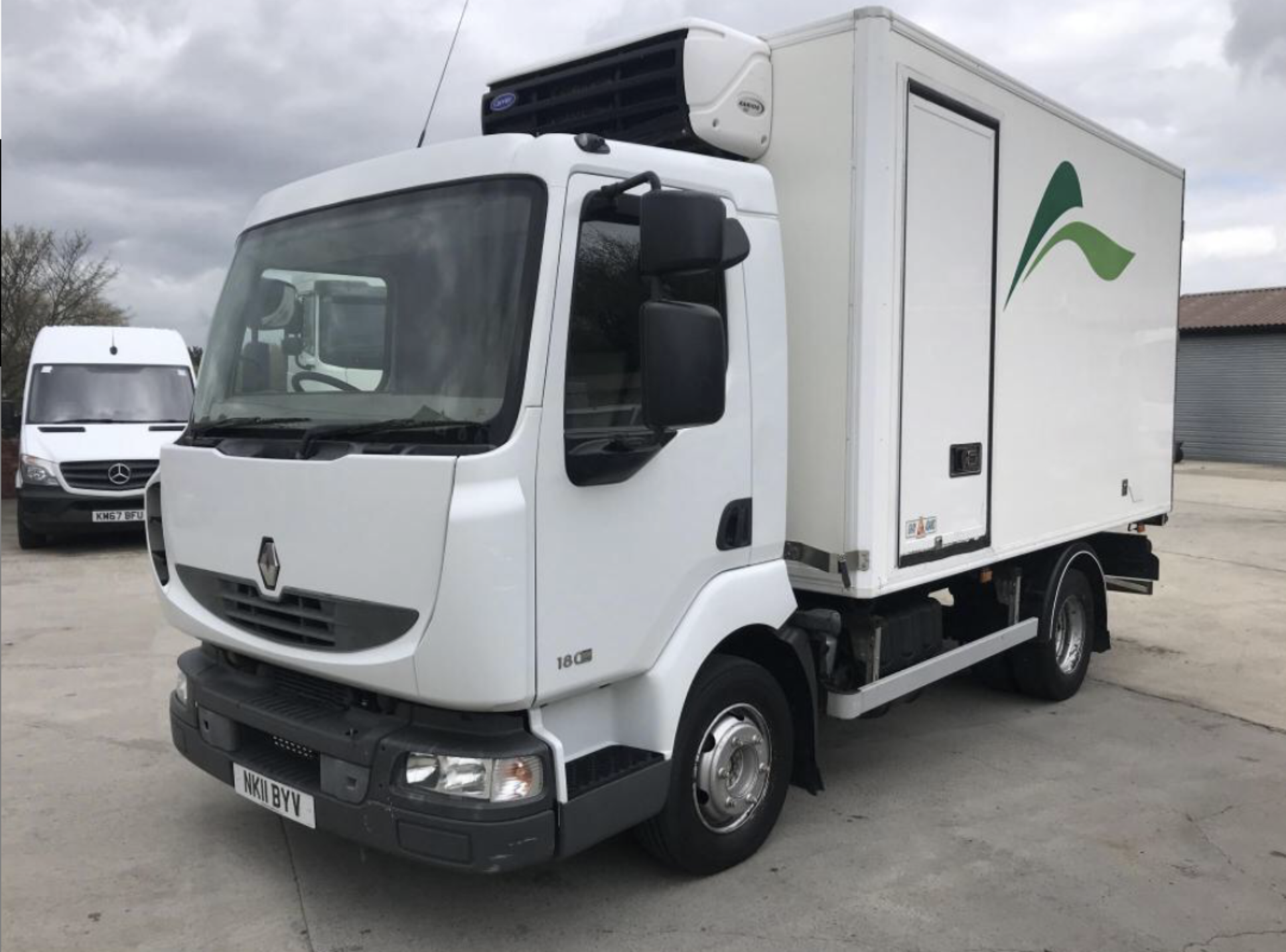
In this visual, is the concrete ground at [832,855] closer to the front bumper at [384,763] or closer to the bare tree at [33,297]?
the front bumper at [384,763]

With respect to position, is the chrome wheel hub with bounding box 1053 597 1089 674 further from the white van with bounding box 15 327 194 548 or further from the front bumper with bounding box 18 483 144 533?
the front bumper with bounding box 18 483 144 533

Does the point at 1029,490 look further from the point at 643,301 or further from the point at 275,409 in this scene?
the point at 275,409

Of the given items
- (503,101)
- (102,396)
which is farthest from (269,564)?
(102,396)

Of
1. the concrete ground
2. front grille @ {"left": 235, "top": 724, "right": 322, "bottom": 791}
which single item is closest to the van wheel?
the concrete ground

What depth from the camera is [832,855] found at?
13.1 feet

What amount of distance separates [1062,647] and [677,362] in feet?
13.3

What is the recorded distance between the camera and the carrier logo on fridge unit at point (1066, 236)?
4.82 m

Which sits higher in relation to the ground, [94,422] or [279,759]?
[94,422]

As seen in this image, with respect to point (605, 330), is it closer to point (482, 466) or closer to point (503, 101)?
point (482, 466)

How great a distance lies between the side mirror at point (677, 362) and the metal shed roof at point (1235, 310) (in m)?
26.2

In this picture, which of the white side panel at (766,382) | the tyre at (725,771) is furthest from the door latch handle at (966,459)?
the tyre at (725,771)

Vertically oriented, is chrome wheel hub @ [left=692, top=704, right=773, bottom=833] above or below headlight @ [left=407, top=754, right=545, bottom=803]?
below

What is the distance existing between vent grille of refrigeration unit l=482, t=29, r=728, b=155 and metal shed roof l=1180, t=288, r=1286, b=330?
25.2 metres

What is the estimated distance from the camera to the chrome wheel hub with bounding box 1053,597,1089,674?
593 cm
